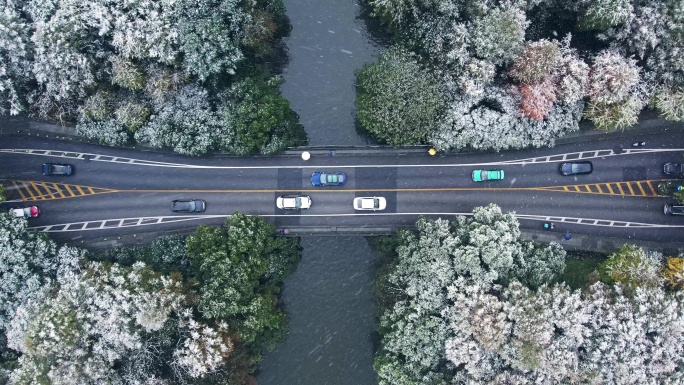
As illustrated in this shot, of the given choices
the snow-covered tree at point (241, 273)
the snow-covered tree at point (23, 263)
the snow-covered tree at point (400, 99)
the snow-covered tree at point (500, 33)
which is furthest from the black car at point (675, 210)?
the snow-covered tree at point (23, 263)

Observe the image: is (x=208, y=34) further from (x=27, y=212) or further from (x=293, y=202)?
(x=27, y=212)

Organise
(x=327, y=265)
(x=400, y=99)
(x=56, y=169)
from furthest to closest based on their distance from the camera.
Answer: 1. (x=327, y=265)
2. (x=56, y=169)
3. (x=400, y=99)

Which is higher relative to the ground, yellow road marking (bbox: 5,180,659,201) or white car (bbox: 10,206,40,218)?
yellow road marking (bbox: 5,180,659,201)

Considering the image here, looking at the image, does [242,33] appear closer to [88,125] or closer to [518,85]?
[88,125]

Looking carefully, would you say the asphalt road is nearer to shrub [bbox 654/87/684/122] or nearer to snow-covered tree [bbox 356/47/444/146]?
snow-covered tree [bbox 356/47/444/146]

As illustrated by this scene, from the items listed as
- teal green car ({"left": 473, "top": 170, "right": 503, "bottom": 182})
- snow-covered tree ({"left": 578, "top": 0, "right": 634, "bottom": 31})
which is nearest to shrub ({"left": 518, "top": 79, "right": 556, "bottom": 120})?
snow-covered tree ({"left": 578, "top": 0, "right": 634, "bottom": 31})

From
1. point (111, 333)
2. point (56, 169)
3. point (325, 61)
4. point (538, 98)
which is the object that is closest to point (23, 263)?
point (56, 169)

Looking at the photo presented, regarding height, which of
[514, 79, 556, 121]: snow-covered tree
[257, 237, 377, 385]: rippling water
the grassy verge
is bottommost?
[257, 237, 377, 385]: rippling water
